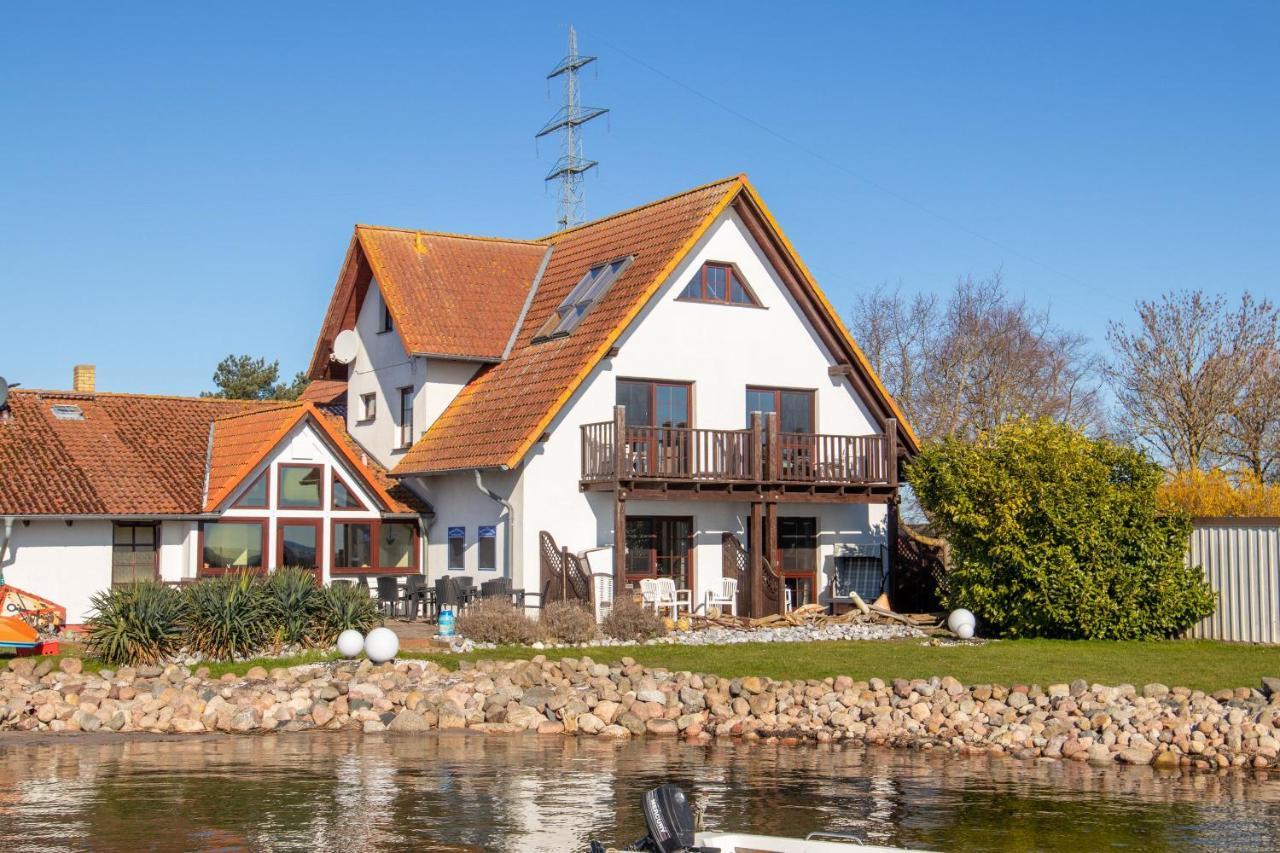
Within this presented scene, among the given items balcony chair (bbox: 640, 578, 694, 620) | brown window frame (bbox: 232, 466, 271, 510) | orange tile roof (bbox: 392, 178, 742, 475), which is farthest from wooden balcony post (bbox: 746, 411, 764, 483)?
brown window frame (bbox: 232, 466, 271, 510)

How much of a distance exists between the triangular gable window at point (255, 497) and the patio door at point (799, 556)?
10156 millimetres

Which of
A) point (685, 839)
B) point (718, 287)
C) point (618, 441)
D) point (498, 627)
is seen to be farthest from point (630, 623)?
point (685, 839)

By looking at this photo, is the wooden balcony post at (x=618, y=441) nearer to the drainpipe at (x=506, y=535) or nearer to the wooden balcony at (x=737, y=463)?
the wooden balcony at (x=737, y=463)

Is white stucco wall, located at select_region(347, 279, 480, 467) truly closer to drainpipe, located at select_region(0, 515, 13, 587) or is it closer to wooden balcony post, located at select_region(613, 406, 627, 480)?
wooden balcony post, located at select_region(613, 406, 627, 480)

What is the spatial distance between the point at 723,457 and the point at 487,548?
15.9 ft

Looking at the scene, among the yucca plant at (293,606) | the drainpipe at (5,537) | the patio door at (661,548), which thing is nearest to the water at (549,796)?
the yucca plant at (293,606)

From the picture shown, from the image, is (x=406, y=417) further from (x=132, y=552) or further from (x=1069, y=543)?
(x=1069, y=543)

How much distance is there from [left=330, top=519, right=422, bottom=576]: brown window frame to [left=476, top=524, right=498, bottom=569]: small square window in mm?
1890

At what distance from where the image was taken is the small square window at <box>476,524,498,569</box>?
29500mm

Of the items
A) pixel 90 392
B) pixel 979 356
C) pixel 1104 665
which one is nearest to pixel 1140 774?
pixel 1104 665

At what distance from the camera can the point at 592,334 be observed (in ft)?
96.3

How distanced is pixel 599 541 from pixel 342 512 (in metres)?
Answer: 5.13

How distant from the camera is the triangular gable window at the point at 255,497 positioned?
29344 millimetres

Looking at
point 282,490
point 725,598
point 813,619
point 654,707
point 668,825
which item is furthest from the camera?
point 725,598
